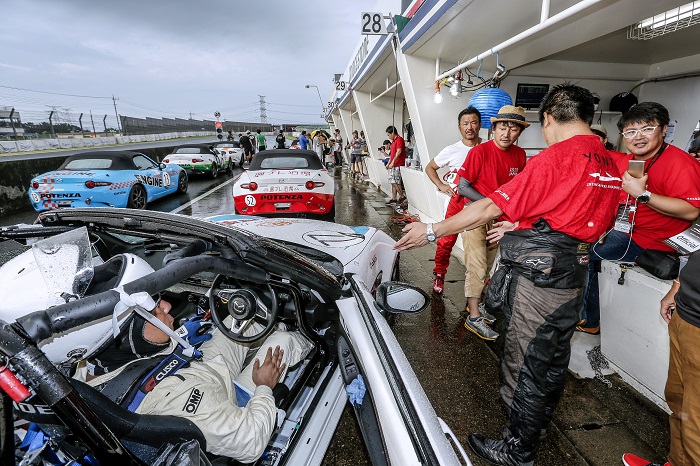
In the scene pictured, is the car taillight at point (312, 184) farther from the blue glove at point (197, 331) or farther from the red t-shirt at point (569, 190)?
the red t-shirt at point (569, 190)

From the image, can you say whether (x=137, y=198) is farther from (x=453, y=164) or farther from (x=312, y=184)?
(x=453, y=164)

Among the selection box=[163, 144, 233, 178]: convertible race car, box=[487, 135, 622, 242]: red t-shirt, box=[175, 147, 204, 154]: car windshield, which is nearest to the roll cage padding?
box=[487, 135, 622, 242]: red t-shirt

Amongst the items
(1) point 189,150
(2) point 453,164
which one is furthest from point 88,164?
(2) point 453,164

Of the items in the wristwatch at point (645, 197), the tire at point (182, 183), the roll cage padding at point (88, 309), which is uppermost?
the wristwatch at point (645, 197)

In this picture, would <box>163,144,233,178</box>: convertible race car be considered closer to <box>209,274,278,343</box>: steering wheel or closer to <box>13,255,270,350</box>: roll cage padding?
<box>209,274,278,343</box>: steering wheel

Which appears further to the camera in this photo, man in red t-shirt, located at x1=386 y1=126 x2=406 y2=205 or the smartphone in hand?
man in red t-shirt, located at x1=386 y1=126 x2=406 y2=205

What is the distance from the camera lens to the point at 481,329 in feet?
10.3

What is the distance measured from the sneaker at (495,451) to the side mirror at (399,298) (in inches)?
37.1

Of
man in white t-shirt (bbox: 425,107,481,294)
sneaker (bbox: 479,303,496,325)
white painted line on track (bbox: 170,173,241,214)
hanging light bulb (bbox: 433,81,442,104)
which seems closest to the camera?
sneaker (bbox: 479,303,496,325)

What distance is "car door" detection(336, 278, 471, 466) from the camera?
1.00m

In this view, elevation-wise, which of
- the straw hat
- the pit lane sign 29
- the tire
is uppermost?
the pit lane sign 29

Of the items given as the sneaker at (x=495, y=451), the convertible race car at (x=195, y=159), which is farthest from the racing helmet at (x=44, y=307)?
the convertible race car at (x=195, y=159)

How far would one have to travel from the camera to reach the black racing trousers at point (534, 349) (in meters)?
1.75

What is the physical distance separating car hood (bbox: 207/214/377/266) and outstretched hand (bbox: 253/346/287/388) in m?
0.85
